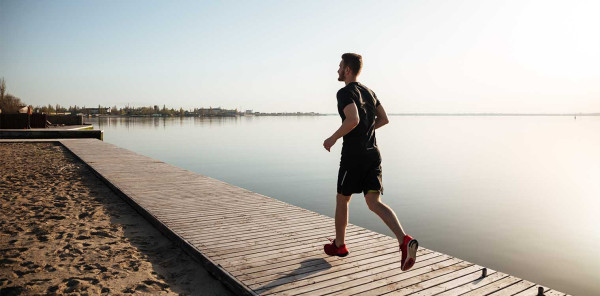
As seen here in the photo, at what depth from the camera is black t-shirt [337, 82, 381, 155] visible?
346 centimetres

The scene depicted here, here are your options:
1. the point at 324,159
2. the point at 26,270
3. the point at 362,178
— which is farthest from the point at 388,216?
the point at 324,159

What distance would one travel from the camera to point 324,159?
24.2m

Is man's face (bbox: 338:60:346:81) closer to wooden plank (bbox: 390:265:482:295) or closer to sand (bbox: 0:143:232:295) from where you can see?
wooden plank (bbox: 390:265:482:295)

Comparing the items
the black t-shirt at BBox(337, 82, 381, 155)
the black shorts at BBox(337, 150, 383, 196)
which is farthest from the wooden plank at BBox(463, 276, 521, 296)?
the black t-shirt at BBox(337, 82, 381, 155)

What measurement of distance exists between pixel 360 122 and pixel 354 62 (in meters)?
0.56

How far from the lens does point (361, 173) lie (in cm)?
347

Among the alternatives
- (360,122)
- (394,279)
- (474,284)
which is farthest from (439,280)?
(360,122)

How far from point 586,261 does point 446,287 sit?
578 cm

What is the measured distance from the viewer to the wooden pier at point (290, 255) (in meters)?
3.32

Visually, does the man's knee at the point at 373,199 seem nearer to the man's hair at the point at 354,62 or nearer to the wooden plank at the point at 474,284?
the wooden plank at the point at 474,284

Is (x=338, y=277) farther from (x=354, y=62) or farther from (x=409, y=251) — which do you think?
(x=354, y=62)

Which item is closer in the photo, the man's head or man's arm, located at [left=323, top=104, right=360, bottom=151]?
man's arm, located at [left=323, top=104, right=360, bottom=151]

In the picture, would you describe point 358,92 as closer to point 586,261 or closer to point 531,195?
point 586,261

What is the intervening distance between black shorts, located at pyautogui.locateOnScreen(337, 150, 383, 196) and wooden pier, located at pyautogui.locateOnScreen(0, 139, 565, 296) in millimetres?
777
